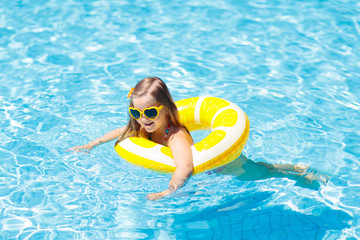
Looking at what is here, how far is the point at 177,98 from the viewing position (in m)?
6.22

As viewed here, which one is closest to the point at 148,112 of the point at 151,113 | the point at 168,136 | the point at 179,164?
the point at 151,113

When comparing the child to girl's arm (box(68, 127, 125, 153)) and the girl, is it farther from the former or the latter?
girl's arm (box(68, 127, 125, 153))

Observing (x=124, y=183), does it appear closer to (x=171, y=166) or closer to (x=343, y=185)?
(x=171, y=166)

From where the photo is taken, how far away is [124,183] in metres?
4.61

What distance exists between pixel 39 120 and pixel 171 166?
231 cm

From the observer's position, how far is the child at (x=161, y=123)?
13.3 ft

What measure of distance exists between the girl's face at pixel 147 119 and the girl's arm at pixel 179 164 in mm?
196

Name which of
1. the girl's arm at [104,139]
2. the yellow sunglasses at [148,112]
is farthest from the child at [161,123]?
the girl's arm at [104,139]

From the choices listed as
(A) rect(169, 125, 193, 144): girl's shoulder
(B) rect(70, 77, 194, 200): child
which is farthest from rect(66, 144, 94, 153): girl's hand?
(A) rect(169, 125, 193, 144): girl's shoulder

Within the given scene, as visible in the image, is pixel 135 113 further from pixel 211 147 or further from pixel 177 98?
pixel 177 98

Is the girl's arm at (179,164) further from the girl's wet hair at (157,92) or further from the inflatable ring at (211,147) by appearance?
the girl's wet hair at (157,92)

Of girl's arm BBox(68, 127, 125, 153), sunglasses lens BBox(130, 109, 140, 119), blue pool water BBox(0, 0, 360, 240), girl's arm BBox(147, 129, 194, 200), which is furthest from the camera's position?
girl's arm BBox(68, 127, 125, 153)

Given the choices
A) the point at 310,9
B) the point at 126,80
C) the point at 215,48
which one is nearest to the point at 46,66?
the point at 126,80

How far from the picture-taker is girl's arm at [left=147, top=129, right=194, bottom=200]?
4.01 metres
